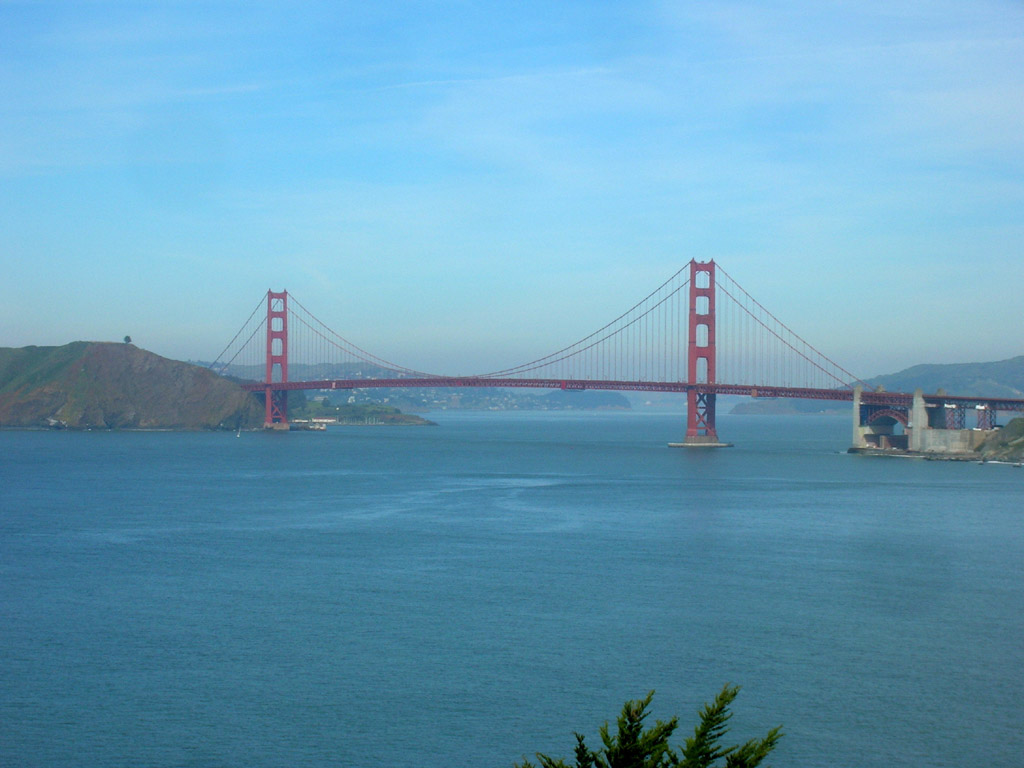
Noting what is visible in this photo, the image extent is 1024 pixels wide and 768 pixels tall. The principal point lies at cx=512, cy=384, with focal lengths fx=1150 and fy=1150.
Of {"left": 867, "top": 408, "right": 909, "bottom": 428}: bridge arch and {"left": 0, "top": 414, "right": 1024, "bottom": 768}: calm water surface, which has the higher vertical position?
{"left": 867, "top": 408, "right": 909, "bottom": 428}: bridge arch

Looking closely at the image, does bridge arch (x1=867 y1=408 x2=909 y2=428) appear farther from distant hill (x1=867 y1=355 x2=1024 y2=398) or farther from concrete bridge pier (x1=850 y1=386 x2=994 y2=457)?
distant hill (x1=867 y1=355 x2=1024 y2=398)

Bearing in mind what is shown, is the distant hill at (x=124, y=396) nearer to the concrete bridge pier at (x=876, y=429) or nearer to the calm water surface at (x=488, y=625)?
the concrete bridge pier at (x=876, y=429)

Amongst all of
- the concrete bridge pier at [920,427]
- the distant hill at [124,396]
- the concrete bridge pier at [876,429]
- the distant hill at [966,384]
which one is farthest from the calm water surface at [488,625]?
the distant hill at [966,384]

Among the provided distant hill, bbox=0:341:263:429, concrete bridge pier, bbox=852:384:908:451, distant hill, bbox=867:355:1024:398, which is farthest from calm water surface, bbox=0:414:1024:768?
distant hill, bbox=867:355:1024:398

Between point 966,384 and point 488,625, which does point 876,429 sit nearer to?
point 488,625

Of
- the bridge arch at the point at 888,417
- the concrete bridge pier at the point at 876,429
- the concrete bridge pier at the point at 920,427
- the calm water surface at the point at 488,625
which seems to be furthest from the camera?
the concrete bridge pier at the point at 876,429

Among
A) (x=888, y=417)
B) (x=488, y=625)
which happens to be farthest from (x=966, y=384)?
(x=488, y=625)

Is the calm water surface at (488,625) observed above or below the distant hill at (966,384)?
below

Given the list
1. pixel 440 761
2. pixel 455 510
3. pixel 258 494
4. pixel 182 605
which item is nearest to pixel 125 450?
pixel 258 494
